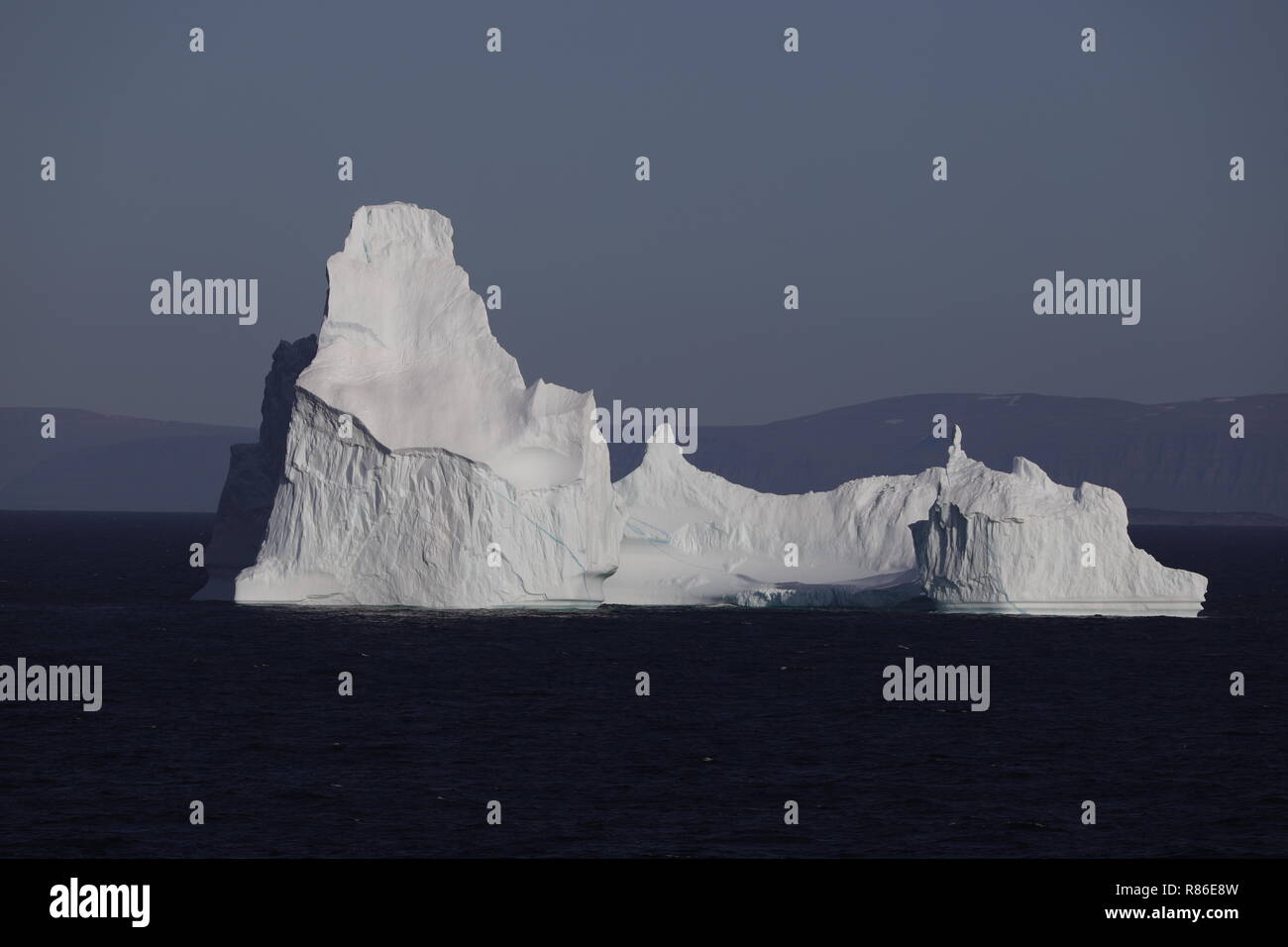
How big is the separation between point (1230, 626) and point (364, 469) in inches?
1233

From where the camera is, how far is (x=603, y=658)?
44906 mm

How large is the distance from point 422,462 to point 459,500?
1.62 meters

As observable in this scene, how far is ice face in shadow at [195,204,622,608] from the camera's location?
162 ft

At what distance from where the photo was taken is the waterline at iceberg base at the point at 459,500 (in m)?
49.7

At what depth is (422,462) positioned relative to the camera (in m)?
49.4

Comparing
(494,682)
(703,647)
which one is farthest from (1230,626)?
(494,682)

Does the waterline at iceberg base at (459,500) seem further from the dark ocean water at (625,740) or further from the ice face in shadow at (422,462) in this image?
the dark ocean water at (625,740)

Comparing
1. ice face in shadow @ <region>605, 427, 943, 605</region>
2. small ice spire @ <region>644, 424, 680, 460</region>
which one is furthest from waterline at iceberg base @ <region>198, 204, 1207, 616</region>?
small ice spire @ <region>644, 424, 680, 460</region>

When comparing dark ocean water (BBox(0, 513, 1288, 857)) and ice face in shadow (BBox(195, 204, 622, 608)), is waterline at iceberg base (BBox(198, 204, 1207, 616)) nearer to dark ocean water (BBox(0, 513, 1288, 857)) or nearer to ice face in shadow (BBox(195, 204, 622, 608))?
ice face in shadow (BBox(195, 204, 622, 608))

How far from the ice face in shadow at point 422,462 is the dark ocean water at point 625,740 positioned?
1860 millimetres

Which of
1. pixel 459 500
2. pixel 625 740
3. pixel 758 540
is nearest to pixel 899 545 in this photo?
pixel 758 540

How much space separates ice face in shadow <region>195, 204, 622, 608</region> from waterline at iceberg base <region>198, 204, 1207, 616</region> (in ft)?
0.18

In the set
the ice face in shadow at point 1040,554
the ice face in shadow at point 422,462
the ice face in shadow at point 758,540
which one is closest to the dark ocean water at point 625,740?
the ice face in shadow at point 1040,554

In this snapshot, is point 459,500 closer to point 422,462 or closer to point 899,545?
point 422,462
